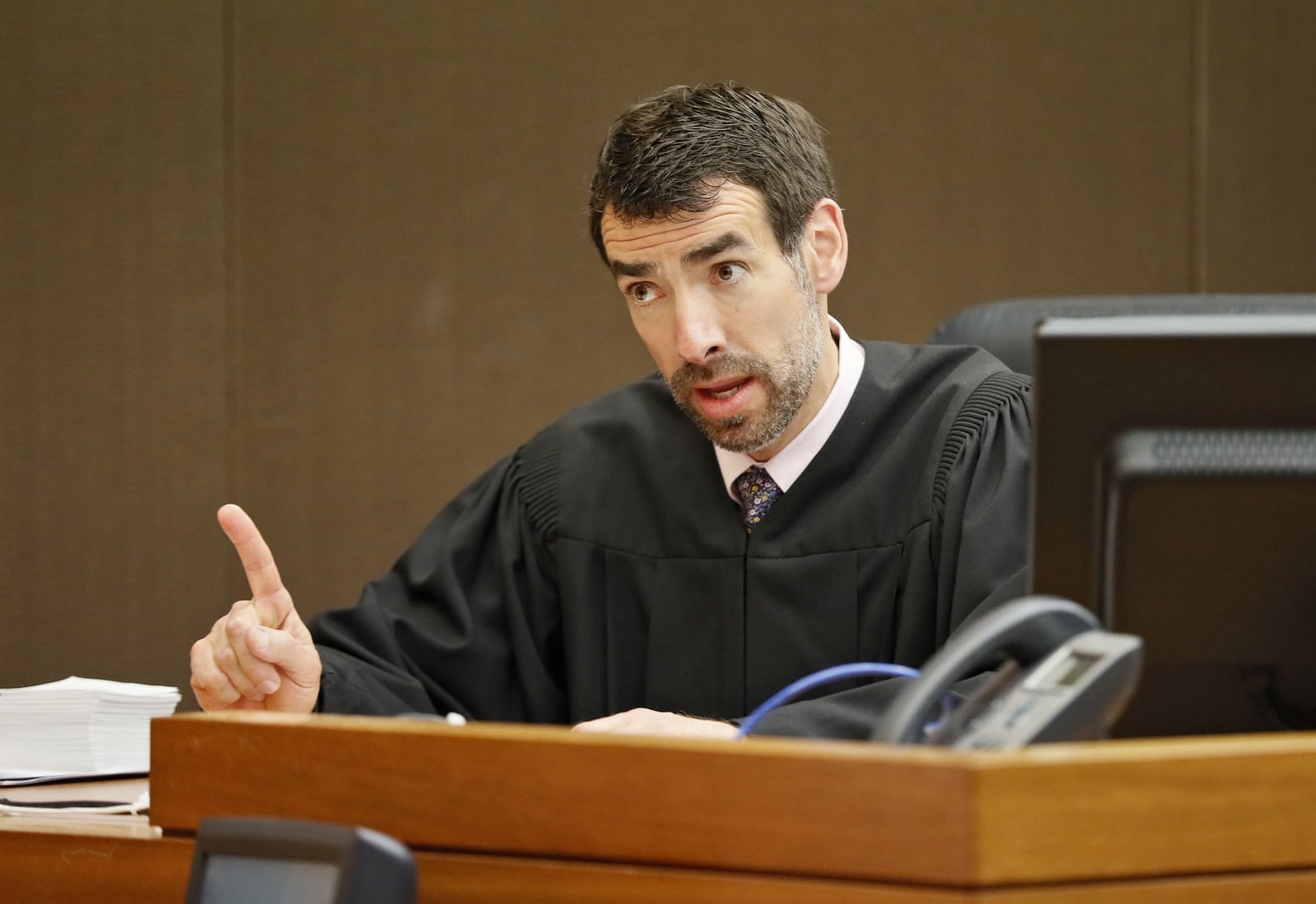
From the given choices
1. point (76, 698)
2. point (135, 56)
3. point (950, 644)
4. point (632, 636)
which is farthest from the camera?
point (135, 56)

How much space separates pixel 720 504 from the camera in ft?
6.20

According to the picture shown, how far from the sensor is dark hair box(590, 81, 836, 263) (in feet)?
5.81

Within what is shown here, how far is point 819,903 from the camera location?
705mm

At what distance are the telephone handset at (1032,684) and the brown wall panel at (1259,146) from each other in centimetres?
260

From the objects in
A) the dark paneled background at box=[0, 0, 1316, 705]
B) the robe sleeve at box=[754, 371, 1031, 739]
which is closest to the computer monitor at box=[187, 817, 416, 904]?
the robe sleeve at box=[754, 371, 1031, 739]

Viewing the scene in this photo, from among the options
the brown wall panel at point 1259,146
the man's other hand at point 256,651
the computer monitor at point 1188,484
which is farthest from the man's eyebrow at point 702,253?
the brown wall panel at point 1259,146

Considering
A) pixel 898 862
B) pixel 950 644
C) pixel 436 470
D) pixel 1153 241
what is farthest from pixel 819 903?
pixel 1153 241

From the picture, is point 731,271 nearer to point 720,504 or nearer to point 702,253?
point 702,253

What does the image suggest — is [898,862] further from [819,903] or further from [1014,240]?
[1014,240]

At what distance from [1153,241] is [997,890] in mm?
2776

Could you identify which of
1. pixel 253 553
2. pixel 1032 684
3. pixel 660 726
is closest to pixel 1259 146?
pixel 660 726

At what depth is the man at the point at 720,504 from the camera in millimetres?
1755

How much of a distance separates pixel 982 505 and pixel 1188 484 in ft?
2.70

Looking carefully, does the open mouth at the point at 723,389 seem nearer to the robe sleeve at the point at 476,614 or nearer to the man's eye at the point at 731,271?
the man's eye at the point at 731,271
